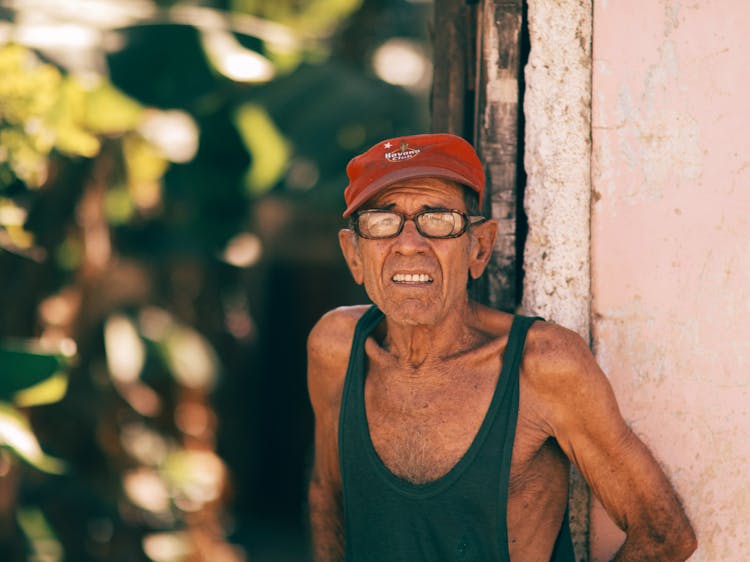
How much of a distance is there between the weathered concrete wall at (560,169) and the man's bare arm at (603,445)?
0.25 metres

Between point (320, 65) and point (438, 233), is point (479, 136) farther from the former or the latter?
point (320, 65)

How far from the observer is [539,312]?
8.08 ft

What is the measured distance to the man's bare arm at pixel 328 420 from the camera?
8.10 feet

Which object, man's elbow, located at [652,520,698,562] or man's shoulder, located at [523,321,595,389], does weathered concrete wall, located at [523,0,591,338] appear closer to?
man's shoulder, located at [523,321,595,389]

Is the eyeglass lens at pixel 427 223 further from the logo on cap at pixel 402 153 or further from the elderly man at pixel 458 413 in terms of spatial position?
the logo on cap at pixel 402 153

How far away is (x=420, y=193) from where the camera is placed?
221 centimetres

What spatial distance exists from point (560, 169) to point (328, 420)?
835 millimetres

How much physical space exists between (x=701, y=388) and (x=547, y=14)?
96 cm

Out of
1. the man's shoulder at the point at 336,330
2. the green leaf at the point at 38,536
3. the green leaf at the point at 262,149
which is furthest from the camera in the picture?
the green leaf at the point at 38,536

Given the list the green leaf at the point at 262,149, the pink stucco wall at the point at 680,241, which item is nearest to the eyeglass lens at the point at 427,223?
the pink stucco wall at the point at 680,241

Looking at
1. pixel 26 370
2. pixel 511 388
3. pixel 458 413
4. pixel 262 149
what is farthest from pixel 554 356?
pixel 262 149

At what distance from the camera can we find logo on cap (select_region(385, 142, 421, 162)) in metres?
2.19

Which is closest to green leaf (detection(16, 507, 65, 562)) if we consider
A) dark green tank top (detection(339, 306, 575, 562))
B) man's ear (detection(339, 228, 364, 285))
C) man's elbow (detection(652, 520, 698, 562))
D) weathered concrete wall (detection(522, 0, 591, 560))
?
dark green tank top (detection(339, 306, 575, 562))

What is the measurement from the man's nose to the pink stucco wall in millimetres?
472
